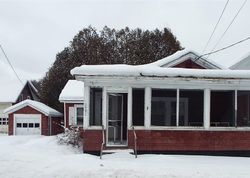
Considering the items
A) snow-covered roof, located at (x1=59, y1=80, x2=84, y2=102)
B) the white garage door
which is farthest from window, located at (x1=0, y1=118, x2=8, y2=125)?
snow-covered roof, located at (x1=59, y1=80, x2=84, y2=102)

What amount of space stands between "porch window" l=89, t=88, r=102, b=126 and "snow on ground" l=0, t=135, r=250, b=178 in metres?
1.64

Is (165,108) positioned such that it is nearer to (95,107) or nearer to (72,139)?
(95,107)

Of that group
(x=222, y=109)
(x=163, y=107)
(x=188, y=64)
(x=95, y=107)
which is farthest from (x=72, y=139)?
(x=188, y=64)

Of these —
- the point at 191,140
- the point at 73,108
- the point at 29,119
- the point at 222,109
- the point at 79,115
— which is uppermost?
the point at 222,109

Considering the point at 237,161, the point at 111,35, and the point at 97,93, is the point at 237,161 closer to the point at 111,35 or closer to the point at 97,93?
the point at 97,93

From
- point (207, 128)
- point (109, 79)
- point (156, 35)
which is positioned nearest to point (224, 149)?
point (207, 128)

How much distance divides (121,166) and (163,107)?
4372mm

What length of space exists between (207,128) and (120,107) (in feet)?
11.8

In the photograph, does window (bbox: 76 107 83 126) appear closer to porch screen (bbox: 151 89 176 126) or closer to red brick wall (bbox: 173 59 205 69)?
red brick wall (bbox: 173 59 205 69)

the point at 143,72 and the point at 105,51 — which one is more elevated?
the point at 105,51

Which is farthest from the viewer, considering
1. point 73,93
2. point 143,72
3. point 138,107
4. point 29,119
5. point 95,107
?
point 29,119

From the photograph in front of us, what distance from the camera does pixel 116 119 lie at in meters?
15.3

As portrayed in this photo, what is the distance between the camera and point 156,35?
46594 mm

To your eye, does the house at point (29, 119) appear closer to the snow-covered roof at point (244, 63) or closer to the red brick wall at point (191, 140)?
the snow-covered roof at point (244, 63)
